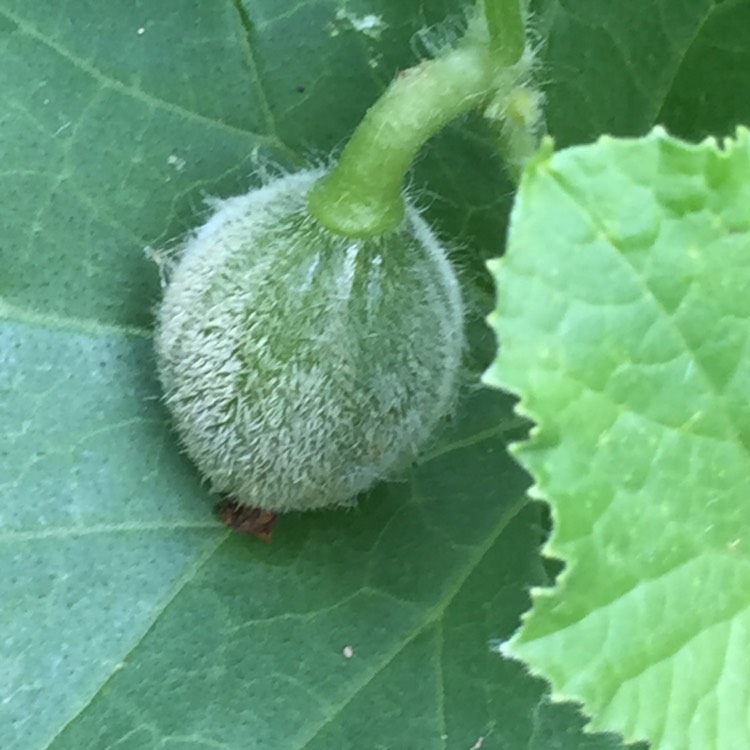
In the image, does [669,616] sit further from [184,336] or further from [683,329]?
[184,336]

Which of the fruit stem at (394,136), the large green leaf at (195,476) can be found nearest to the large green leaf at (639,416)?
the fruit stem at (394,136)

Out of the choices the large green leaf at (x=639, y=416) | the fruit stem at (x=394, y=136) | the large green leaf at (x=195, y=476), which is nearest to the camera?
the large green leaf at (x=639, y=416)

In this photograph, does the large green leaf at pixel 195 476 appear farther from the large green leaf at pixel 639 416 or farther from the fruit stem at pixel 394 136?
the large green leaf at pixel 639 416

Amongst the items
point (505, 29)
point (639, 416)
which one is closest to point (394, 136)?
point (505, 29)

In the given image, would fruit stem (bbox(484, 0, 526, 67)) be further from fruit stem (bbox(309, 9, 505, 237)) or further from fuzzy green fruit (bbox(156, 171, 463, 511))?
fuzzy green fruit (bbox(156, 171, 463, 511))

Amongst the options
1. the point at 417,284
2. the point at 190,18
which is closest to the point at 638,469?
the point at 417,284
